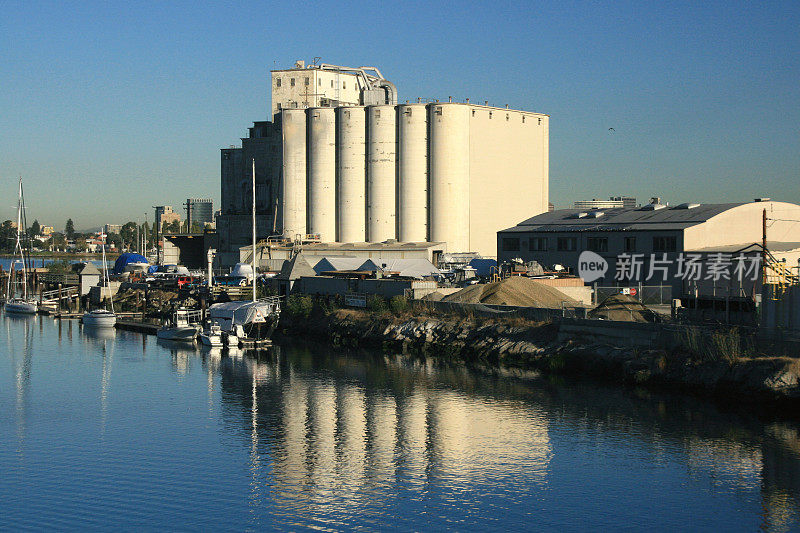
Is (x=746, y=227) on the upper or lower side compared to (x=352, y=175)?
lower

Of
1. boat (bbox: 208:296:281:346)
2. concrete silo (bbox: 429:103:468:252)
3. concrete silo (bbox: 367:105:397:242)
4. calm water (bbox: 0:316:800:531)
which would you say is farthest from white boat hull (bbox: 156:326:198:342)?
concrete silo (bbox: 429:103:468:252)

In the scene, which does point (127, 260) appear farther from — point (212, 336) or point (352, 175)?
point (212, 336)

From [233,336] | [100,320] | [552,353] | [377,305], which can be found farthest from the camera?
[100,320]

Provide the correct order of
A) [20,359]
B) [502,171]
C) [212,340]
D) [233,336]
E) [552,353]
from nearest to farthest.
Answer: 1. [552,353]
2. [20,359]
3. [212,340]
4. [233,336]
5. [502,171]

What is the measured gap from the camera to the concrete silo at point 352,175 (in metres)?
108

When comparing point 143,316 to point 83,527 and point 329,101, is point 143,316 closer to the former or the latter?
point 329,101

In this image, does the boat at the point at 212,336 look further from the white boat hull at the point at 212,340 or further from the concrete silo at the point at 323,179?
the concrete silo at the point at 323,179

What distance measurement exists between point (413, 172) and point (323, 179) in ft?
40.0

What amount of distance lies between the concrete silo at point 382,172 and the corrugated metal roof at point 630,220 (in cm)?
2351

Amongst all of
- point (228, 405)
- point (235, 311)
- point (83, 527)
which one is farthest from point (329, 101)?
point (83, 527)

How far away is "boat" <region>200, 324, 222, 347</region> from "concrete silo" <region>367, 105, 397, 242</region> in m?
41.1

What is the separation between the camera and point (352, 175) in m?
108

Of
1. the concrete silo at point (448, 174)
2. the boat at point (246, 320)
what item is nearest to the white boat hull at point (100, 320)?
the boat at point (246, 320)

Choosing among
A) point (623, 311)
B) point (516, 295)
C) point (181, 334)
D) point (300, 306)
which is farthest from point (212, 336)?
point (623, 311)
